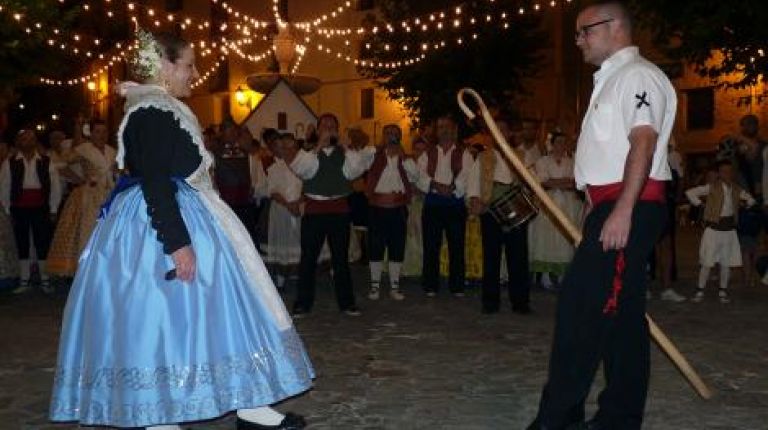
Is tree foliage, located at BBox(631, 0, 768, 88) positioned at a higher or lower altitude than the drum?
higher

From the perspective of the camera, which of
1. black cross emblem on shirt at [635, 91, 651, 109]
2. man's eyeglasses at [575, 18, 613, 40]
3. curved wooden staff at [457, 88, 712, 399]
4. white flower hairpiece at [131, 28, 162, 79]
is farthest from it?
curved wooden staff at [457, 88, 712, 399]

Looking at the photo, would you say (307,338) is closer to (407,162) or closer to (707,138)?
(407,162)

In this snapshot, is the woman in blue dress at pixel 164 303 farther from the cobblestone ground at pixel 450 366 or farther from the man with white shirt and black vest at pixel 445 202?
the man with white shirt and black vest at pixel 445 202

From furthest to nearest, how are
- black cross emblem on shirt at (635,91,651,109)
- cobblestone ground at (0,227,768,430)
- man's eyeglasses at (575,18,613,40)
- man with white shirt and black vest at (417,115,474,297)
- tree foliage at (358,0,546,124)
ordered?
tree foliage at (358,0,546,124)
man with white shirt and black vest at (417,115,474,297)
cobblestone ground at (0,227,768,430)
man's eyeglasses at (575,18,613,40)
black cross emblem on shirt at (635,91,651,109)

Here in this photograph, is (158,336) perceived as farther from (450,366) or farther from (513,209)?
(513,209)

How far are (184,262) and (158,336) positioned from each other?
0.35 meters

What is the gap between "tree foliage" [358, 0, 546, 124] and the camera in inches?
1097

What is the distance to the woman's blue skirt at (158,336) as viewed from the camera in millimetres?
4141

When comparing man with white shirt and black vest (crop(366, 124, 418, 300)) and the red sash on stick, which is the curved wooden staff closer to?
the red sash on stick

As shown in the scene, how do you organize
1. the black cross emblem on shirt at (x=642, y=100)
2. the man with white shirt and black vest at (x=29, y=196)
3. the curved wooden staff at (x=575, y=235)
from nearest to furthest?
the black cross emblem on shirt at (x=642, y=100)
the curved wooden staff at (x=575, y=235)
the man with white shirt and black vest at (x=29, y=196)

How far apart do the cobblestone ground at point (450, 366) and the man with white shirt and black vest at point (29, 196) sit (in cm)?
160

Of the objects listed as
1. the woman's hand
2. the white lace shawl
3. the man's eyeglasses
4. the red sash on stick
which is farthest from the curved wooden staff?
the woman's hand

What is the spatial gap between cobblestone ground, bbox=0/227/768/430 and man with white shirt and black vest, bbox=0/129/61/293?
160 centimetres

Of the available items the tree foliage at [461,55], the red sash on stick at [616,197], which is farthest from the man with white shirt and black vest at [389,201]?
the tree foliage at [461,55]
